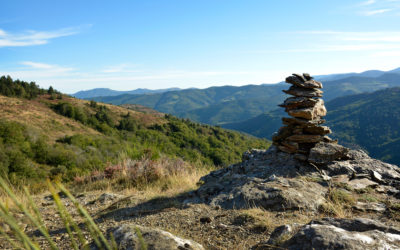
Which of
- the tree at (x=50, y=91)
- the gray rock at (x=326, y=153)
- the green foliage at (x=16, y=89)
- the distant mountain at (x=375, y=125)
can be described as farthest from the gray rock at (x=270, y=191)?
the distant mountain at (x=375, y=125)

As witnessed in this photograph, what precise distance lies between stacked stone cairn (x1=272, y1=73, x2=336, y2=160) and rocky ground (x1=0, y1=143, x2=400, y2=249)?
0.30 metres

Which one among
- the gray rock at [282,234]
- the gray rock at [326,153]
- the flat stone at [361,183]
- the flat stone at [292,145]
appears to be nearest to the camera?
the gray rock at [282,234]

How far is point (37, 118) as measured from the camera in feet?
117


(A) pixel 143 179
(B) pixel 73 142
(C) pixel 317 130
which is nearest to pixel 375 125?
(B) pixel 73 142

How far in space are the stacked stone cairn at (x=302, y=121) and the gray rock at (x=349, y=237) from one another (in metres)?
3.71

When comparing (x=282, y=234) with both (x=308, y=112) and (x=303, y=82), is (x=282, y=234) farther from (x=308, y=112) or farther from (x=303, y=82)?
(x=303, y=82)

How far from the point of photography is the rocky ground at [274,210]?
2320 millimetres

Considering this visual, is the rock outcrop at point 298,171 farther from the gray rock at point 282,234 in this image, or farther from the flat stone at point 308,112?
the gray rock at point 282,234

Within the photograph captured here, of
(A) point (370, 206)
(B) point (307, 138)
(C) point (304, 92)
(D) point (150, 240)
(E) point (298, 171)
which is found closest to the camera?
(D) point (150, 240)

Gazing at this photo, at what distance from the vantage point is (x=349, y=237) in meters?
2.05

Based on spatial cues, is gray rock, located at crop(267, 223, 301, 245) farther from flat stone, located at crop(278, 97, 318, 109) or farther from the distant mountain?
the distant mountain

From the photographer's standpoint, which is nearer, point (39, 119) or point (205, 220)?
point (205, 220)

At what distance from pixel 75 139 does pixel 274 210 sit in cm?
3270

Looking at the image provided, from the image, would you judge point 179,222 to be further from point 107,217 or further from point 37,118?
point 37,118
